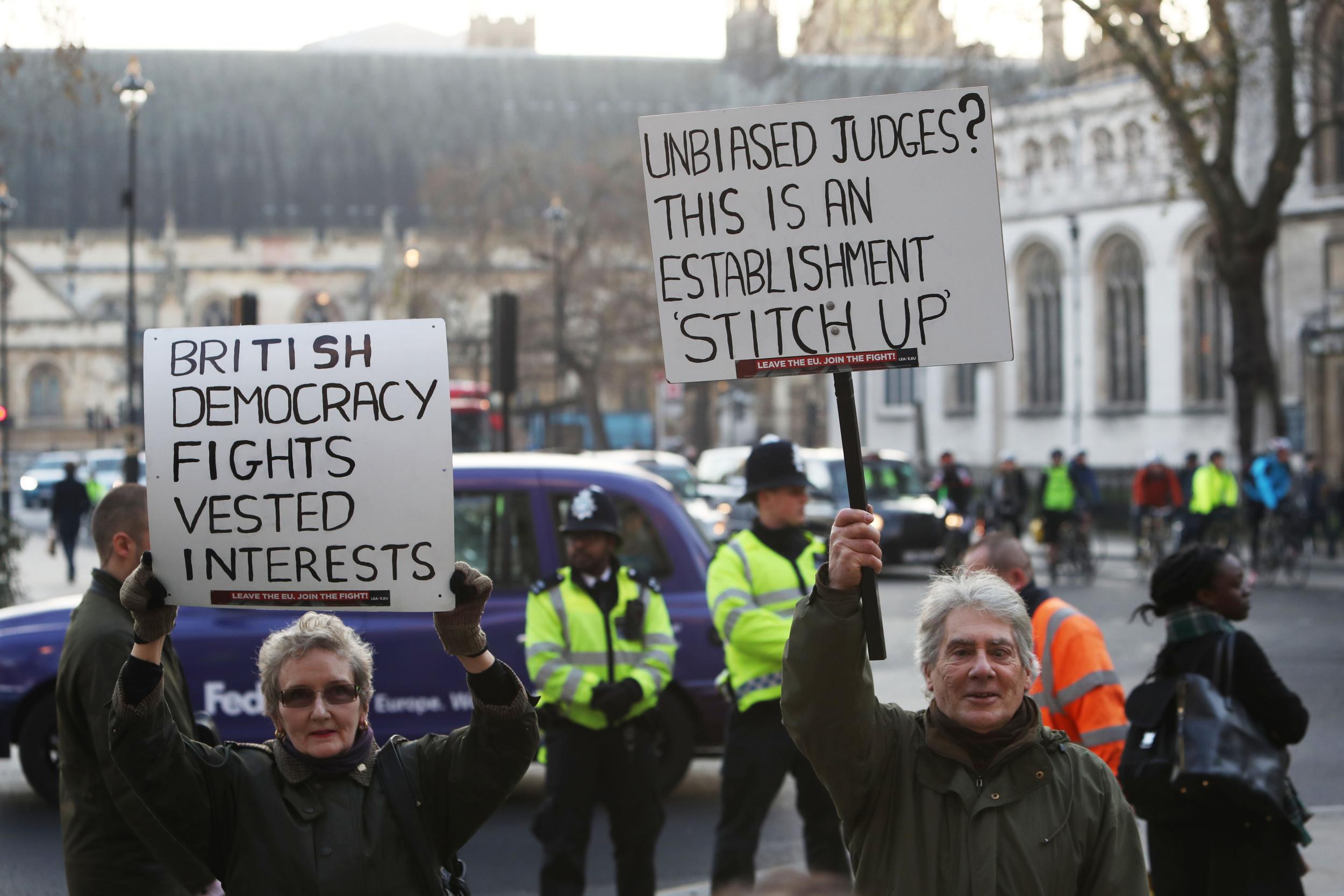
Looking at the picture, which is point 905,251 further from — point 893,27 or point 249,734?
point 893,27

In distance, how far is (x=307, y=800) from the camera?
9.80 feet

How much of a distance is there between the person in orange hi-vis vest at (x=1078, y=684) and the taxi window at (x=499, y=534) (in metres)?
3.85

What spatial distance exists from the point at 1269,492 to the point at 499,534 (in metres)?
14.0

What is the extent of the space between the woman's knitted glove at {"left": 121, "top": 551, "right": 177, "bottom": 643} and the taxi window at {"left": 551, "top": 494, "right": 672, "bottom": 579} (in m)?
4.96

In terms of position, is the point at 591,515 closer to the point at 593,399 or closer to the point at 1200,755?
the point at 1200,755

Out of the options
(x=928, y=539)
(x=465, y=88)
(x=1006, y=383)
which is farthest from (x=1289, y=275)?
(x=465, y=88)

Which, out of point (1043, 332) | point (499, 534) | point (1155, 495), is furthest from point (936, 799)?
point (1043, 332)

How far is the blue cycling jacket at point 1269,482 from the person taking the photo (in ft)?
63.5

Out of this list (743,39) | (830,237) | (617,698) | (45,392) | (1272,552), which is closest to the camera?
(830,237)

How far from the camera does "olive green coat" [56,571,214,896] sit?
3648mm

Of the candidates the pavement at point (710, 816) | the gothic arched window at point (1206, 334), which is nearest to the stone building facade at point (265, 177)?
the gothic arched window at point (1206, 334)

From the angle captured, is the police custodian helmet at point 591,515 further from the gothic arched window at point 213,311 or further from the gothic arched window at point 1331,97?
the gothic arched window at point 213,311

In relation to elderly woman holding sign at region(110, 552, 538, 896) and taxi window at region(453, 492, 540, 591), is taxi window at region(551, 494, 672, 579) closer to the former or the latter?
taxi window at region(453, 492, 540, 591)

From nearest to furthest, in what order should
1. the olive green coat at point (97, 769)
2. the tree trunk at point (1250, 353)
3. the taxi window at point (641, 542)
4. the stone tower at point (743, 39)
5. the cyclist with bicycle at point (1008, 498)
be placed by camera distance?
the olive green coat at point (97, 769) → the taxi window at point (641, 542) → the cyclist with bicycle at point (1008, 498) → the tree trunk at point (1250, 353) → the stone tower at point (743, 39)
